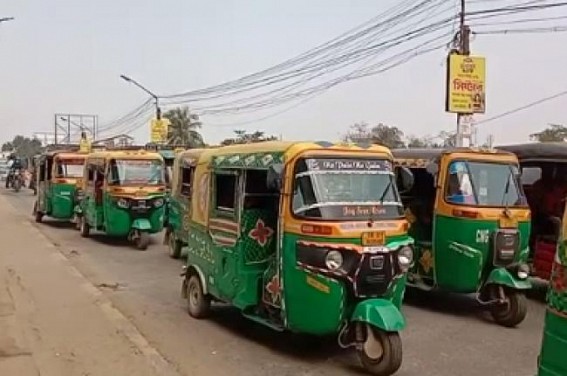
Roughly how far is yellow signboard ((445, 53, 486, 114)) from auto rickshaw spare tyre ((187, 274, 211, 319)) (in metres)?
14.4

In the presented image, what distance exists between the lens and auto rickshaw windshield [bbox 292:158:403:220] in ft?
23.5

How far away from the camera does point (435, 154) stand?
10.5m

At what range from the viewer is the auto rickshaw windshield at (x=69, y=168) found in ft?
73.0

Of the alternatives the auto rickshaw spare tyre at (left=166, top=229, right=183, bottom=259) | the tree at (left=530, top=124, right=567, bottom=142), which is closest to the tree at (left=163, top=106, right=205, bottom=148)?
the tree at (left=530, top=124, right=567, bottom=142)

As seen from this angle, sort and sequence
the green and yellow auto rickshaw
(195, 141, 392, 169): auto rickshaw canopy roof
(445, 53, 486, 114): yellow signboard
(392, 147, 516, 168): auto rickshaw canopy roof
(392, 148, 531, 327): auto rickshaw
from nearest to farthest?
the green and yellow auto rickshaw < (195, 141, 392, 169): auto rickshaw canopy roof < (392, 148, 531, 327): auto rickshaw < (392, 147, 516, 168): auto rickshaw canopy roof < (445, 53, 486, 114): yellow signboard

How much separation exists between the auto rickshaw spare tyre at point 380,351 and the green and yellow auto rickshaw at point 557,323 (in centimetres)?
274

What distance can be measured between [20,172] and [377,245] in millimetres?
43577

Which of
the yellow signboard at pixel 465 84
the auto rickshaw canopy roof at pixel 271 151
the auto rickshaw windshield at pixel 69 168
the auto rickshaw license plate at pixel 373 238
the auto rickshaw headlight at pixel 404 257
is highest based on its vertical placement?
the yellow signboard at pixel 465 84

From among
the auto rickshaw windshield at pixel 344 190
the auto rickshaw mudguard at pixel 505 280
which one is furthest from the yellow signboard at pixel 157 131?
the auto rickshaw windshield at pixel 344 190

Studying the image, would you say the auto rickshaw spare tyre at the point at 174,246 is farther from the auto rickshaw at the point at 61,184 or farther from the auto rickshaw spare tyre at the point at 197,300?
the auto rickshaw at the point at 61,184

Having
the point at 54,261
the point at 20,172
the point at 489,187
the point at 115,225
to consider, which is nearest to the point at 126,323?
the point at 489,187

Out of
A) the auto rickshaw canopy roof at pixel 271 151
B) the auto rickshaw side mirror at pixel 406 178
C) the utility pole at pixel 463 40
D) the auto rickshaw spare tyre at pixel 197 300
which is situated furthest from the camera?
the utility pole at pixel 463 40

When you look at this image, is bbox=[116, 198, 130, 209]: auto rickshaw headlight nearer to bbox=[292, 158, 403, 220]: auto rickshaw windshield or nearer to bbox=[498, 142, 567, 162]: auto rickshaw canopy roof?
bbox=[498, 142, 567, 162]: auto rickshaw canopy roof

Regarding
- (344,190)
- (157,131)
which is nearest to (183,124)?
(157,131)
